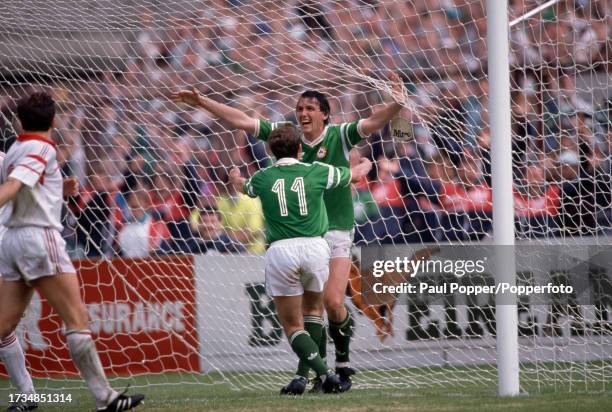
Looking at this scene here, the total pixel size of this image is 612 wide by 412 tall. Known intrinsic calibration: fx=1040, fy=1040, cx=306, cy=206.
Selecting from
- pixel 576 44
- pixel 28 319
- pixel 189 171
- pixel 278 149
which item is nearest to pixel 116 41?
pixel 189 171

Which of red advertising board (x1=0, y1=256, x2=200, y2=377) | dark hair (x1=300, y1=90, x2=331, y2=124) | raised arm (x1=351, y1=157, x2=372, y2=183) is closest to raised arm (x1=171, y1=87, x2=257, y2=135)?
dark hair (x1=300, y1=90, x2=331, y2=124)

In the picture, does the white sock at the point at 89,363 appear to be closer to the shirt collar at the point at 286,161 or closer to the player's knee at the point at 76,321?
the player's knee at the point at 76,321

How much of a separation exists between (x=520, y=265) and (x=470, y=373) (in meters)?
1.09

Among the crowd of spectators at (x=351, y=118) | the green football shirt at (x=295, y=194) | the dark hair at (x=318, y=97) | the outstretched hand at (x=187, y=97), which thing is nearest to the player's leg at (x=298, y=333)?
the green football shirt at (x=295, y=194)

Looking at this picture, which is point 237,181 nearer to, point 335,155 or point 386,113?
point 335,155

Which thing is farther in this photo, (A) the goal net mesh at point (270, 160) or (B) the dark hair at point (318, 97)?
(A) the goal net mesh at point (270, 160)

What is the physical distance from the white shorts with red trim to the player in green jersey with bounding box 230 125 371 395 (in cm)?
167

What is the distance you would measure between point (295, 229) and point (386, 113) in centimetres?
114

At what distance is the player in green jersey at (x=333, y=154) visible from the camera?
7.61 meters

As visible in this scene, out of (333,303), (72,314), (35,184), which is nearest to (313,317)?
(333,303)

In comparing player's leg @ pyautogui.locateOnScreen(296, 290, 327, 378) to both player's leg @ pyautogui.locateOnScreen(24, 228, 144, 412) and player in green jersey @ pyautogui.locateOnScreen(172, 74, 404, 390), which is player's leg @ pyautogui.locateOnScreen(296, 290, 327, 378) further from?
player's leg @ pyautogui.locateOnScreen(24, 228, 144, 412)

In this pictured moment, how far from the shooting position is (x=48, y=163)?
5.72m

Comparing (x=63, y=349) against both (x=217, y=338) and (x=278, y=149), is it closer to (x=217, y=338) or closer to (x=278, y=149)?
(x=217, y=338)

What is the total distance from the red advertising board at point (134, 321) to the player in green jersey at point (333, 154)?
2.52 m
